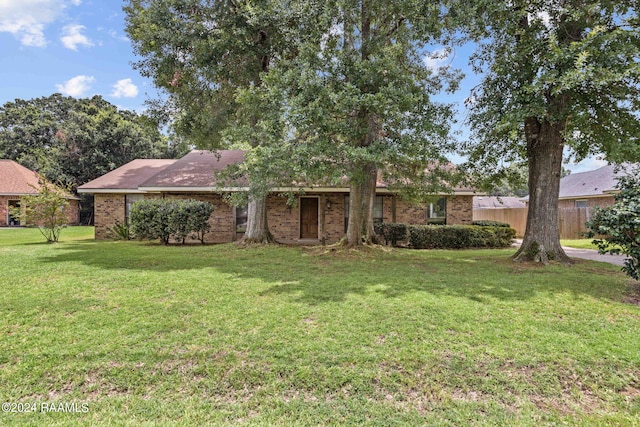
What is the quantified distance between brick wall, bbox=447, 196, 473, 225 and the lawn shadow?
214 inches

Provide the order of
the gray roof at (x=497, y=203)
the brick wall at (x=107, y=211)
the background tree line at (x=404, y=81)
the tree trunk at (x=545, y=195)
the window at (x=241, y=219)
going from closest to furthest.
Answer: the background tree line at (x=404, y=81)
the tree trunk at (x=545, y=195)
the window at (x=241, y=219)
the brick wall at (x=107, y=211)
the gray roof at (x=497, y=203)

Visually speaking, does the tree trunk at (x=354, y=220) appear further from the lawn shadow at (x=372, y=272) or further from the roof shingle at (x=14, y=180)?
the roof shingle at (x=14, y=180)

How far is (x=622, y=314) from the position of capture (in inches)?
201

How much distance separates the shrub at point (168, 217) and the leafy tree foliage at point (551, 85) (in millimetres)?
10039

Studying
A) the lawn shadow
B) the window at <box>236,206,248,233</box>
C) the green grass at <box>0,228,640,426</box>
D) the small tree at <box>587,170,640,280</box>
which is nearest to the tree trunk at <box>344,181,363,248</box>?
the lawn shadow

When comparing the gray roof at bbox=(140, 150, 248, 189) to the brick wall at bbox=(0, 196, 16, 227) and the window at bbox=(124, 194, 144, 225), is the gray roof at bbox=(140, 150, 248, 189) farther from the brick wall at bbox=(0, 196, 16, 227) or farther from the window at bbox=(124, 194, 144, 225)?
the brick wall at bbox=(0, 196, 16, 227)

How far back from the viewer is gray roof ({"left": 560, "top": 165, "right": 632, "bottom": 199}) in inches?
818

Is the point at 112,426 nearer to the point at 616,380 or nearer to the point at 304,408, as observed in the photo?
the point at 304,408

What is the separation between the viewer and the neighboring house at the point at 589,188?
2054 cm

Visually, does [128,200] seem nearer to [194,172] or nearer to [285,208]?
[194,172]

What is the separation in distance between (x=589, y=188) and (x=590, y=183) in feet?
2.72

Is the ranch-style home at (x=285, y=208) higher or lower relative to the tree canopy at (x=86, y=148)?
lower

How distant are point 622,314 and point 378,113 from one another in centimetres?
622

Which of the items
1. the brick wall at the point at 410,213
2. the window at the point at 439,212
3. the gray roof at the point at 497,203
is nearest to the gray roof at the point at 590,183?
the gray roof at the point at 497,203
